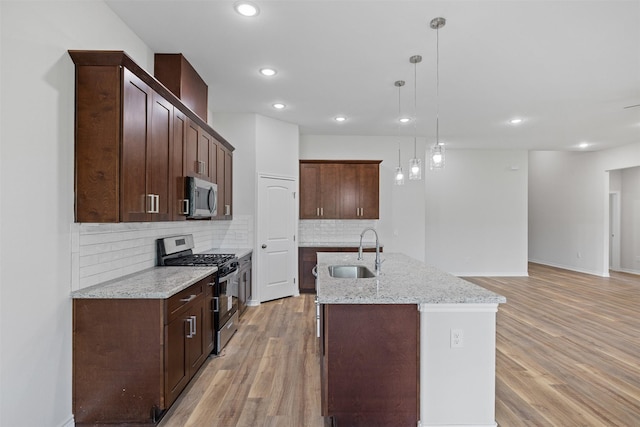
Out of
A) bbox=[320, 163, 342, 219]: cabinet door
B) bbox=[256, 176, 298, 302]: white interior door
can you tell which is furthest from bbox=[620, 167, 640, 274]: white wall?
bbox=[256, 176, 298, 302]: white interior door

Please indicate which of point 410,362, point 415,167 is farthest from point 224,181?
point 410,362

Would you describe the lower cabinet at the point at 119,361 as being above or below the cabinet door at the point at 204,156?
below

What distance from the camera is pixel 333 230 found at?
20.1ft

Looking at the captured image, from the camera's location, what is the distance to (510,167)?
Answer: 287 inches

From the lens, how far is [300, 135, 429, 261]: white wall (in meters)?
6.24

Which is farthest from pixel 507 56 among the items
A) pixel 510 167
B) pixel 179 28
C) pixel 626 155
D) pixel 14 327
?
pixel 626 155

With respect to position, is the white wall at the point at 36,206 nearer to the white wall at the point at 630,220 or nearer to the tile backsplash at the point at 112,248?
the tile backsplash at the point at 112,248

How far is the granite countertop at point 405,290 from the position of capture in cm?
191

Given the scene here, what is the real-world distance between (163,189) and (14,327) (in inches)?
48.5

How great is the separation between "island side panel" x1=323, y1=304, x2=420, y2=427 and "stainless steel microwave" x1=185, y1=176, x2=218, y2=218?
1764 mm

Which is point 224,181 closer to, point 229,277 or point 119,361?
point 229,277

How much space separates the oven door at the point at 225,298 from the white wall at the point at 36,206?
124cm

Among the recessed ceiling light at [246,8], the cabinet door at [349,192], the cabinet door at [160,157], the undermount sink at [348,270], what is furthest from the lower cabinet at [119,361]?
the cabinet door at [349,192]

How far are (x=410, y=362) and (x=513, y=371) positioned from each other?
4.99 feet
